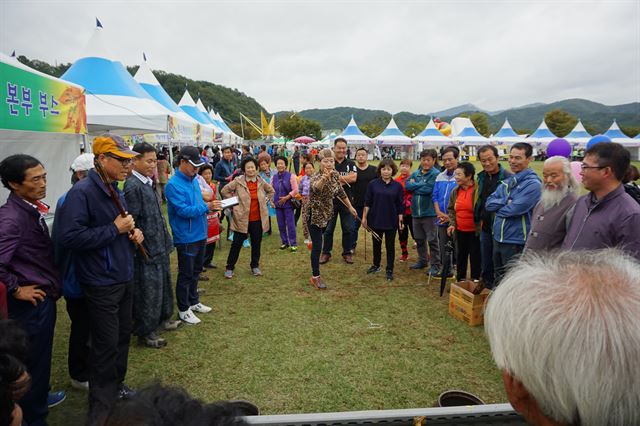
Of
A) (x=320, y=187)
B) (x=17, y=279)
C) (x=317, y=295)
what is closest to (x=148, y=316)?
(x=17, y=279)

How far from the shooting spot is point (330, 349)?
12.2ft

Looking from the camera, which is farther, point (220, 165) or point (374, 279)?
point (220, 165)

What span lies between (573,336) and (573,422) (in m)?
0.20

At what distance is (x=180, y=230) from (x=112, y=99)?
6.37 meters

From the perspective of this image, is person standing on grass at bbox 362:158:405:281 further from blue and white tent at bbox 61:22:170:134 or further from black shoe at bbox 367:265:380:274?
blue and white tent at bbox 61:22:170:134

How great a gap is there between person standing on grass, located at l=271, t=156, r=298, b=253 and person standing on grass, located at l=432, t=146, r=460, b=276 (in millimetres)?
2865

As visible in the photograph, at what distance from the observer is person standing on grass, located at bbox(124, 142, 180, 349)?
336cm

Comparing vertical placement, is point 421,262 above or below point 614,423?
below

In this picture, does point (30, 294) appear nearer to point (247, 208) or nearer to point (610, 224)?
point (247, 208)

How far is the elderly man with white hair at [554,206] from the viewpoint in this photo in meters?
3.38

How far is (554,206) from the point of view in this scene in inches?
136

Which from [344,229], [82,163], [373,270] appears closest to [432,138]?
[344,229]

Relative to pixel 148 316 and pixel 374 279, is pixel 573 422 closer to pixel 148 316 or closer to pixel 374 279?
pixel 148 316

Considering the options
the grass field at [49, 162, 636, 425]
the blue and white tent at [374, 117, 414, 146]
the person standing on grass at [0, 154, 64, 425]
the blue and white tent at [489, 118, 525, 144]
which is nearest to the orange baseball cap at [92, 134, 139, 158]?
the person standing on grass at [0, 154, 64, 425]
